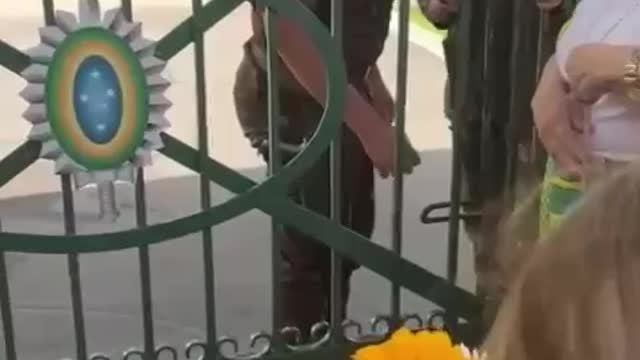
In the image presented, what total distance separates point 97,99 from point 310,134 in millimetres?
273

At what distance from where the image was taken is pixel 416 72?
184cm

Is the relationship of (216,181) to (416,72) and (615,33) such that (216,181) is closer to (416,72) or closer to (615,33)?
(615,33)

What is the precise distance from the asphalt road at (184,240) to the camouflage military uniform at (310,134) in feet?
0.23

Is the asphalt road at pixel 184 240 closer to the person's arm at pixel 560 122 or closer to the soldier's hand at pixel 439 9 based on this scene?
the soldier's hand at pixel 439 9

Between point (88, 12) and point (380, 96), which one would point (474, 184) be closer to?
point (380, 96)

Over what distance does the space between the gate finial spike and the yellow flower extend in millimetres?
419

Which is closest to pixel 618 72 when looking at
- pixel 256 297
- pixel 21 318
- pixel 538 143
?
pixel 538 143

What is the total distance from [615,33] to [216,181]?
0.44 m

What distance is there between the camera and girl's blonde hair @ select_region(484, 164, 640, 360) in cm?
65

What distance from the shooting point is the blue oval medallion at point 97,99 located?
1.19 m

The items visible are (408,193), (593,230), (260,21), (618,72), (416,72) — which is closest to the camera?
(593,230)


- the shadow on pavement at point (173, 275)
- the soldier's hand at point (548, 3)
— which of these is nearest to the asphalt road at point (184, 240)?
the shadow on pavement at point (173, 275)

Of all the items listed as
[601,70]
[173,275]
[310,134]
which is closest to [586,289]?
[601,70]

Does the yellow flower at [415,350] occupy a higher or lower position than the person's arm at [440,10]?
lower
